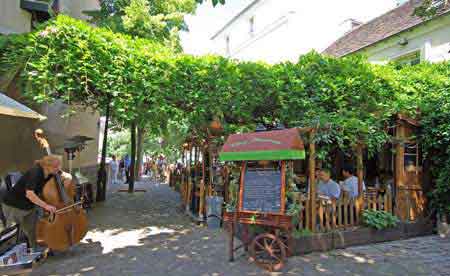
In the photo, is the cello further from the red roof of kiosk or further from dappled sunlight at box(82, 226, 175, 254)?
the red roof of kiosk

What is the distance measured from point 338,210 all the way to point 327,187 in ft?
1.87

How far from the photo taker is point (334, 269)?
17.3 ft

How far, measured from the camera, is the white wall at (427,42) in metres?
11.5

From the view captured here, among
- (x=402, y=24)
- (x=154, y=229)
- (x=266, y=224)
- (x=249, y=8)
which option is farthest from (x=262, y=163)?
(x=249, y=8)

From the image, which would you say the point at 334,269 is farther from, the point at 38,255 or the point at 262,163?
the point at 38,255

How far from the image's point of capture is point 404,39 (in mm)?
12781

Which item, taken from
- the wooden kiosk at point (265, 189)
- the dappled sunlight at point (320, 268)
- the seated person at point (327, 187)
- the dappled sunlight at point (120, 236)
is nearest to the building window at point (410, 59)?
the seated person at point (327, 187)

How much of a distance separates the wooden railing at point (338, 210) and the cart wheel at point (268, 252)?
998 millimetres

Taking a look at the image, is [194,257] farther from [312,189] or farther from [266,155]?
[312,189]

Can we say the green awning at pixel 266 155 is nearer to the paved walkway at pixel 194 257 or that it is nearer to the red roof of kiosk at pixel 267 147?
the red roof of kiosk at pixel 267 147

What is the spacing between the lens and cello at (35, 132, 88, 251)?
16.8ft

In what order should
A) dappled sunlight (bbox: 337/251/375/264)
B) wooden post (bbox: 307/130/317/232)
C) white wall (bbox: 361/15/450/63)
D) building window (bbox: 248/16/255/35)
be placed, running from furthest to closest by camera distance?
building window (bbox: 248/16/255/35) < white wall (bbox: 361/15/450/63) < wooden post (bbox: 307/130/317/232) < dappled sunlight (bbox: 337/251/375/264)

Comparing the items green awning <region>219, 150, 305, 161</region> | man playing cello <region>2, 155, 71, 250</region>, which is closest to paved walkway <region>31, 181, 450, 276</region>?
man playing cello <region>2, 155, 71, 250</region>

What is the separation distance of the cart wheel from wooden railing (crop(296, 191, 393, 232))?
3.27 feet
